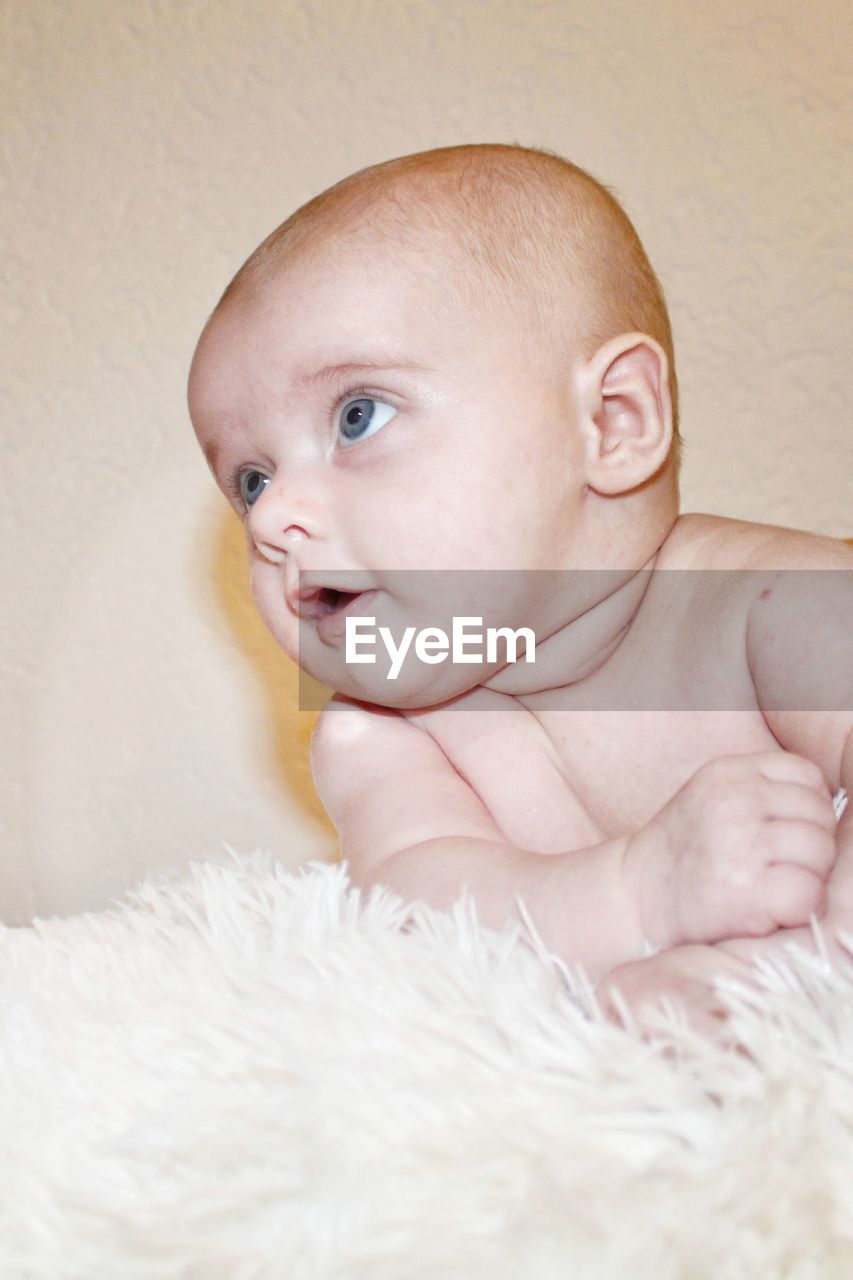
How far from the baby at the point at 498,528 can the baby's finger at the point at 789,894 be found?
13cm

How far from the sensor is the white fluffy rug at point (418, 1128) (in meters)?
0.36

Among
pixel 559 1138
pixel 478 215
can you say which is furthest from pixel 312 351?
pixel 559 1138

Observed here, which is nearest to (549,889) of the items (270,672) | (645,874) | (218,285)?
(645,874)

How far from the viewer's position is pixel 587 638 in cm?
80

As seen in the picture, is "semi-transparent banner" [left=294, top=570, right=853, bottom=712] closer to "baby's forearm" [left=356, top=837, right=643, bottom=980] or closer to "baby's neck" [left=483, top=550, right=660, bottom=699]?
"baby's neck" [left=483, top=550, right=660, bottom=699]

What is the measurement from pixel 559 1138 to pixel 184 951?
9.7 inches

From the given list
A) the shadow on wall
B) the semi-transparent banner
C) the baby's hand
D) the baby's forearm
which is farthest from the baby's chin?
the shadow on wall

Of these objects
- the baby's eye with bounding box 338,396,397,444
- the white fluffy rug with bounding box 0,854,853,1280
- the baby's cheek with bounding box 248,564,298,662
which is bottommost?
the white fluffy rug with bounding box 0,854,853,1280

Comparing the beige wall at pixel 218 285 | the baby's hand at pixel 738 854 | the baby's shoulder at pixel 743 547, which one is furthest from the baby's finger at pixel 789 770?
the beige wall at pixel 218 285

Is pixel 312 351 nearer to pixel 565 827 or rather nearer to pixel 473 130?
pixel 565 827

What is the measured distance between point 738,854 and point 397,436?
1.04 feet

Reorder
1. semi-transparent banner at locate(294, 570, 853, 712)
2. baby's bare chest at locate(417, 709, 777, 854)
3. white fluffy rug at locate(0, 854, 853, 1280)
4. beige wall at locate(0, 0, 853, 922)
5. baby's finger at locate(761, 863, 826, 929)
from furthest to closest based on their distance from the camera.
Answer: beige wall at locate(0, 0, 853, 922) → baby's bare chest at locate(417, 709, 777, 854) → semi-transparent banner at locate(294, 570, 853, 712) → baby's finger at locate(761, 863, 826, 929) → white fluffy rug at locate(0, 854, 853, 1280)

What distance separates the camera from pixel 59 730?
1.29 meters

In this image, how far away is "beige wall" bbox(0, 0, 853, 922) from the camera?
3.96ft
